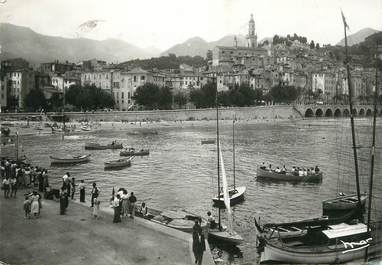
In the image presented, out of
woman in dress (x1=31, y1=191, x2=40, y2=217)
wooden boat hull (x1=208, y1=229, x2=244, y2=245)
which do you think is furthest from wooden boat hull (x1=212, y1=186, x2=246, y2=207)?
woman in dress (x1=31, y1=191, x2=40, y2=217)

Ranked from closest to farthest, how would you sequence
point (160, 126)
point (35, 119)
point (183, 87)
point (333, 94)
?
point (35, 119) < point (160, 126) < point (183, 87) < point (333, 94)

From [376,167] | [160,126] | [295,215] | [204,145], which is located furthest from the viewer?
[160,126]

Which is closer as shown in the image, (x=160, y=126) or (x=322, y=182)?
(x=322, y=182)

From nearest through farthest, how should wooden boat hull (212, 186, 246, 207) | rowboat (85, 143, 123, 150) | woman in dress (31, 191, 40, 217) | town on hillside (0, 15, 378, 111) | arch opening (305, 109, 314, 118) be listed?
woman in dress (31, 191, 40, 217), wooden boat hull (212, 186, 246, 207), rowboat (85, 143, 123, 150), town on hillside (0, 15, 378, 111), arch opening (305, 109, 314, 118)

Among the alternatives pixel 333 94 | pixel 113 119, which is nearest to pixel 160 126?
pixel 113 119

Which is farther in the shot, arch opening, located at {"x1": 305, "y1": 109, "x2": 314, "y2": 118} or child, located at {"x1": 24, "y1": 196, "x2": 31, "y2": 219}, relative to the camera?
arch opening, located at {"x1": 305, "y1": 109, "x2": 314, "y2": 118}

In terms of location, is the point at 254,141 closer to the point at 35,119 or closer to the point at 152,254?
the point at 35,119

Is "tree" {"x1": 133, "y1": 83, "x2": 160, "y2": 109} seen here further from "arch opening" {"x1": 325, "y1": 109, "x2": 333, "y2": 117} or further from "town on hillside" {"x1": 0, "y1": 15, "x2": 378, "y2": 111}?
"arch opening" {"x1": 325, "y1": 109, "x2": 333, "y2": 117}

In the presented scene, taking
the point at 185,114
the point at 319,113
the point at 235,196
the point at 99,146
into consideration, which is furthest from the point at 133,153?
the point at 319,113
